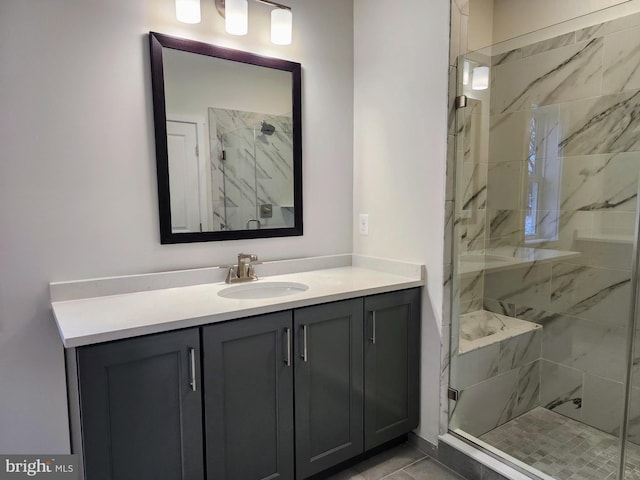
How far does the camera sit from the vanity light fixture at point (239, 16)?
1781 mm

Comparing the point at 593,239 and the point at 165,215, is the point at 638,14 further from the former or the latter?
the point at 165,215

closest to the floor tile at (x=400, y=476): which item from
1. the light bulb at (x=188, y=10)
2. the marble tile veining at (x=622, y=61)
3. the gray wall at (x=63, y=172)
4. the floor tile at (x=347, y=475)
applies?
the floor tile at (x=347, y=475)

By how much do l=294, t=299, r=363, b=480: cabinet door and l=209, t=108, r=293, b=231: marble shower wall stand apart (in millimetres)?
693

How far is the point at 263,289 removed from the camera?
6.72ft

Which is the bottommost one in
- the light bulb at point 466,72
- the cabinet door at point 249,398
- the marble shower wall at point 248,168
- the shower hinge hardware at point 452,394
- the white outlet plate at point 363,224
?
the shower hinge hardware at point 452,394

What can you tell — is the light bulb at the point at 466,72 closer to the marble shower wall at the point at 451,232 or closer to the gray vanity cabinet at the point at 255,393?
the marble shower wall at the point at 451,232

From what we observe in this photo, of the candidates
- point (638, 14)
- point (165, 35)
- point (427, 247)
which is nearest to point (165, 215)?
point (165, 35)

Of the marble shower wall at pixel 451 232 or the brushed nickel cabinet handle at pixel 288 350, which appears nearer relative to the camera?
the brushed nickel cabinet handle at pixel 288 350

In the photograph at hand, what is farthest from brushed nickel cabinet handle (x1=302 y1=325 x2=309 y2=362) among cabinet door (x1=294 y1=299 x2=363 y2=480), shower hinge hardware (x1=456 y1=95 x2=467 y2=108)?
shower hinge hardware (x1=456 y1=95 x2=467 y2=108)

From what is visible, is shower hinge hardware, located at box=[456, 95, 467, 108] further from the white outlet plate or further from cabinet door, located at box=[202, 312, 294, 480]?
cabinet door, located at box=[202, 312, 294, 480]

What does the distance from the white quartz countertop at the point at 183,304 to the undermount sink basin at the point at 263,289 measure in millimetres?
43

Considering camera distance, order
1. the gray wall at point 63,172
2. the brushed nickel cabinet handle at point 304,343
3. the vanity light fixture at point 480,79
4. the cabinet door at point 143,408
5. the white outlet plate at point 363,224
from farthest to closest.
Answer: the white outlet plate at point 363,224
the vanity light fixture at point 480,79
the brushed nickel cabinet handle at point 304,343
the gray wall at point 63,172
the cabinet door at point 143,408

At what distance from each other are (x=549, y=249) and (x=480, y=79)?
1.05 m

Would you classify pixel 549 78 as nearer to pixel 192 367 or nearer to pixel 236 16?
pixel 236 16
